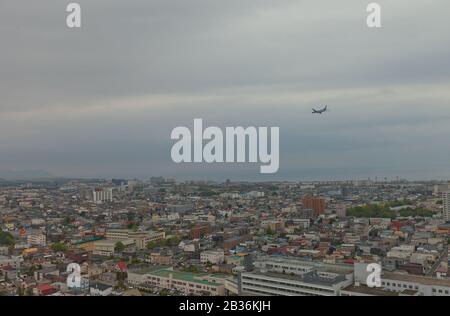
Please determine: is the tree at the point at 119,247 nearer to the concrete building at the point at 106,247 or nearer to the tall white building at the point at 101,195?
the concrete building at the point at 106,247

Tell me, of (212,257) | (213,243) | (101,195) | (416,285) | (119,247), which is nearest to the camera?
(416,285)

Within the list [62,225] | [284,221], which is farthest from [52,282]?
[284,221]

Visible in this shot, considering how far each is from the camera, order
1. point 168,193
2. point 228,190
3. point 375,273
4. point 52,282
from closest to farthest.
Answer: point 375,273
point 52,282
point 168,193
point 228,190

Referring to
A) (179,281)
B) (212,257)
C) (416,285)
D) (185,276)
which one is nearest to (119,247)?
(212,257)

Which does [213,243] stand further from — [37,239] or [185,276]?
[37,239]

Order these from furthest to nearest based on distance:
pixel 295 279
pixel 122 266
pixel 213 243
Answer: pixel 213 243 < pixel 122 266 < pixel 295 279

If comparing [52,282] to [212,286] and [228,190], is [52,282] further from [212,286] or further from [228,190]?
[228,190]

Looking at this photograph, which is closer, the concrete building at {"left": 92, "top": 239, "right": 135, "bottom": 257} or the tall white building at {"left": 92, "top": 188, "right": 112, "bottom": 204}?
the concrete building at {"left": 92, "top": 239, "right": 135, "bottom": 257}

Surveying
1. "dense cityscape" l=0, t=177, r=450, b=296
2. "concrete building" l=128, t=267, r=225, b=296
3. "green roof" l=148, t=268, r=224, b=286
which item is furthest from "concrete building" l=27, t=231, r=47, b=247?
"green roof" l=148, t=268, r=224, b=286

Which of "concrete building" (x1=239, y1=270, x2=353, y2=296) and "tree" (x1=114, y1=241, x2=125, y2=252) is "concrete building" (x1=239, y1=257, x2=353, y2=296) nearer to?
"concrete building" (x1=239, y1=270, x2=353, y2=296)
